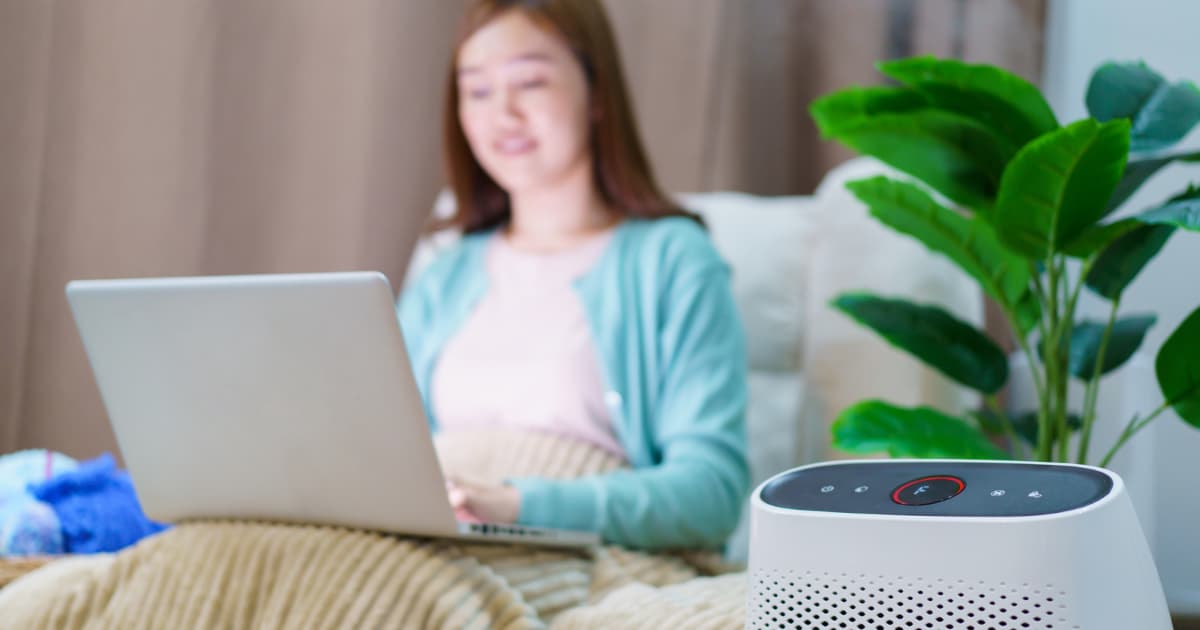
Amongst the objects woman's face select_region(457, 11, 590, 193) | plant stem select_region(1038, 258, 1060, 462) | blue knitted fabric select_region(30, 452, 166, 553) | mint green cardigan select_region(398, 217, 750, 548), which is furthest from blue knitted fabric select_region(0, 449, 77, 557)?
plant stem select_region(1038, 258, 1060, 462)

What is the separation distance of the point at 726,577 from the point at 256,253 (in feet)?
3.31

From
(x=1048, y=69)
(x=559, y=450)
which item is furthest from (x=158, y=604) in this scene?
(x=1048, y=69)

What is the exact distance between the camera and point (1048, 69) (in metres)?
1.52

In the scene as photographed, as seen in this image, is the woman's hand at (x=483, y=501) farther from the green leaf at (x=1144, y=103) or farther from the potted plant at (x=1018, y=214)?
the green leaf at (x=1144, y=103)

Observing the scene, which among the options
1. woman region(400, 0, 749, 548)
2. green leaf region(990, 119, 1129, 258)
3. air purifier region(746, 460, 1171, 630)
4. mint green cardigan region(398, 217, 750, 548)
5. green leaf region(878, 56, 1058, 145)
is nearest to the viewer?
air purifier region(746, 460, 1171, 630)

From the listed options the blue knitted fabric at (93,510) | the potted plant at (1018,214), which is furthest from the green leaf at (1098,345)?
the blue knitted fabric at (93,510)

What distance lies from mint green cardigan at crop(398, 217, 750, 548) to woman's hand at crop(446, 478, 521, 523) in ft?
0.09

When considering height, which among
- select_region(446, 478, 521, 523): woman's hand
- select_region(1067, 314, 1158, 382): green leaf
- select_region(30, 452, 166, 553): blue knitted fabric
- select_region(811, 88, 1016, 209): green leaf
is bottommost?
select_region(30, 452, 166, 553): blue knitted fabric

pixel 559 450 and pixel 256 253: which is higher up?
pixel 256 253

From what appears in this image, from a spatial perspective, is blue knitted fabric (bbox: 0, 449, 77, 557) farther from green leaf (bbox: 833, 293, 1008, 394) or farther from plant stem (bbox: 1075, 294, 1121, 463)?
plant stem (bbox: 1075, 294, 1121, 463)

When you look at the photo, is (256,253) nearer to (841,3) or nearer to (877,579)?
(841,3)

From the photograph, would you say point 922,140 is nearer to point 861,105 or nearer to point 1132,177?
point 861,105

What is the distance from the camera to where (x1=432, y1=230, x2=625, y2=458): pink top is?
1.30m

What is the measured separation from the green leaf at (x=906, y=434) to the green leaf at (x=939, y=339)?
86mm
